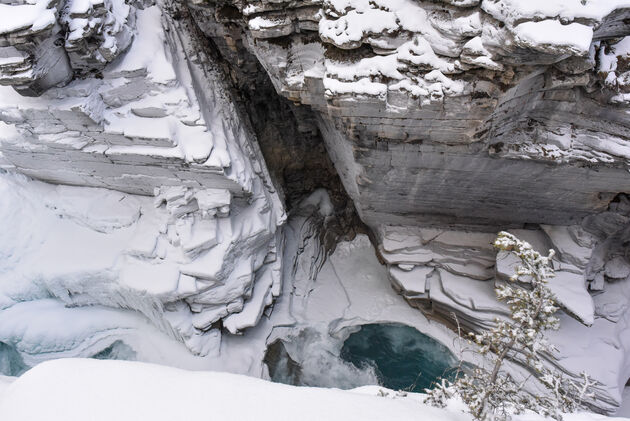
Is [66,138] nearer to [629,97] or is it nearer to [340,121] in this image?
[340,121]

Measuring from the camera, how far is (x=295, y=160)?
1162 centimetres

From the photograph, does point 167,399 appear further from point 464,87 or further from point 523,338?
point 464,87

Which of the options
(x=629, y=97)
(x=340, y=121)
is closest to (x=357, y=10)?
(x=340, y=121)

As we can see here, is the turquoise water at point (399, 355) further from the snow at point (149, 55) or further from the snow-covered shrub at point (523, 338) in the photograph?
the snow at point (149, 55)

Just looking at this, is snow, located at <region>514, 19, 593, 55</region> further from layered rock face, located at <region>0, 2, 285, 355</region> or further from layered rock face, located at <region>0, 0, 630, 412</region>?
layered rock face, located at <region>0, 2, 285, 355</region>

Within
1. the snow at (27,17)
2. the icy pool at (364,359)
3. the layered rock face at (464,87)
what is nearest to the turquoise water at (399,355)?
the icy pool at (364,359)

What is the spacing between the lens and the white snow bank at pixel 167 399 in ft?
12.1

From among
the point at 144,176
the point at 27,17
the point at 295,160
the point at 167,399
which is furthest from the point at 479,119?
the point at 27,17

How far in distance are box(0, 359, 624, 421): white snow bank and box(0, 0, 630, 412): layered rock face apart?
164 inches

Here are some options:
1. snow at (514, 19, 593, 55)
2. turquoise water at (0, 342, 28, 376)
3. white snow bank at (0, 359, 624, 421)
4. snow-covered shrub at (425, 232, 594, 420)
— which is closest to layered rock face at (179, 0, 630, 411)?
snow at (514, 19, 593, 55)

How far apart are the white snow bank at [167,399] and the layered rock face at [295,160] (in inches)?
164

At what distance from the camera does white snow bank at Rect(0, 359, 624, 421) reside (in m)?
3.68

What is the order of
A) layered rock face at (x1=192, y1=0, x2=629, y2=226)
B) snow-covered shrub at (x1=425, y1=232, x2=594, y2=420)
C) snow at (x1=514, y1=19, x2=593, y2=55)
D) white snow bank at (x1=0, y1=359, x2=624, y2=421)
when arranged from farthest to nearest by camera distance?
1. layered rock face at (x1=192, y1=0, x2=629, y2=226)
2. snow at (x1=514, y1=19, x2=593, y2=55)
3. snow-covered shrub at (x1=425, y1=232, x2=594, y2=420)
4. white snow bank at (x1=0, y1=359, x2=624, y2=421)

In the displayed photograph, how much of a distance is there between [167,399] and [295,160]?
8.52 meters
